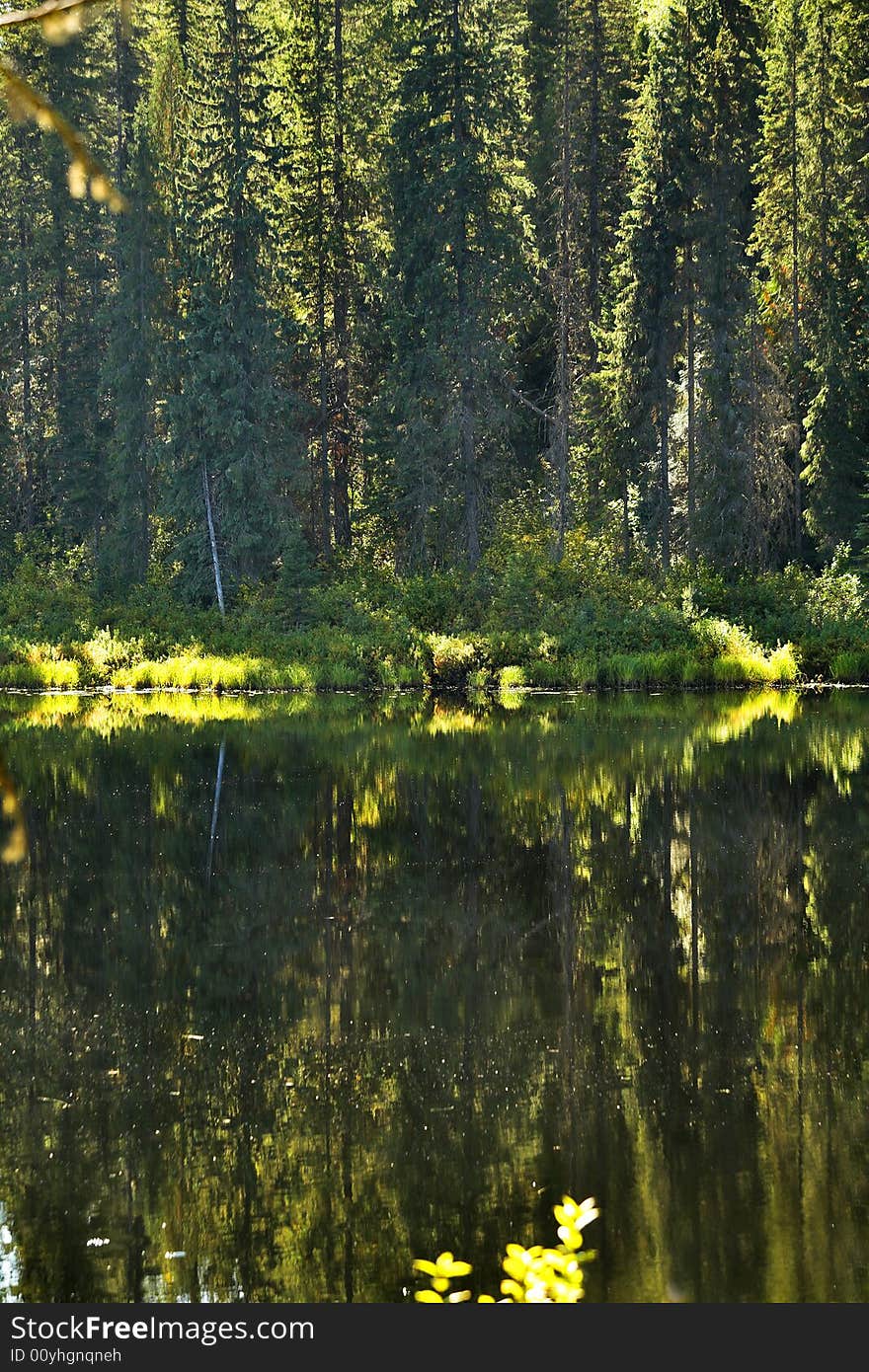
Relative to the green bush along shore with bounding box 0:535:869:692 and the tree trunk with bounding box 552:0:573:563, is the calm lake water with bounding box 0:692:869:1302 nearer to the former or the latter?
the green bush along shore with bounding box 0:535:869:692

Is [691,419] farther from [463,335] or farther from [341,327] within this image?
[341,327]

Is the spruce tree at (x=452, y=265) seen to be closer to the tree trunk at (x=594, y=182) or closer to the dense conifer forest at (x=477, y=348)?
the dense conifer forest at (x=477, y=348)

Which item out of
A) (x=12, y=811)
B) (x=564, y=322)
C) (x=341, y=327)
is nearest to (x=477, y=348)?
(x=564, y=322)

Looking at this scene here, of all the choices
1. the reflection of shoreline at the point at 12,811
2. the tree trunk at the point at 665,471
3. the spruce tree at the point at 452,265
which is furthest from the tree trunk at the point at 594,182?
the reflection of shoreline at the point at 12,811

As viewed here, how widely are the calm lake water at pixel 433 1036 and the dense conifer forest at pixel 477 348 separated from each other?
1890 centimetres

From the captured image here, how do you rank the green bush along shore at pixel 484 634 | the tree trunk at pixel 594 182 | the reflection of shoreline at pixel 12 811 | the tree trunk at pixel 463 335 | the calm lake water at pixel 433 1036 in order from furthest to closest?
the tree trunk at pixel 594 182 < the tree trunk at pixel 463 335 < the green bush along shore at pixel 484 634 < the calm lake water at pixel 433 1036 < the reflection of shoreline at pixel 12 811

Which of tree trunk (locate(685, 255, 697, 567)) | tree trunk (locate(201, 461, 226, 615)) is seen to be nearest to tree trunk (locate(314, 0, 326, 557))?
tree trunk (locate(201, 461, 226, 615))

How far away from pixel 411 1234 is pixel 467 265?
3718 centimetres

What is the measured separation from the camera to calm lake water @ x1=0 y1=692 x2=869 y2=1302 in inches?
269

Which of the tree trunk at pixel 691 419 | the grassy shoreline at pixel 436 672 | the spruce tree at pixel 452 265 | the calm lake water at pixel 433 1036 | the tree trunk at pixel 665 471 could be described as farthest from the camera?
the spruce tree at pixel 452 265

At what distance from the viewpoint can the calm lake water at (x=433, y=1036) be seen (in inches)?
269

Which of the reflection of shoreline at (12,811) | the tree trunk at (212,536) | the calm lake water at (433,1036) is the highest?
the tree trunk at (212,536)

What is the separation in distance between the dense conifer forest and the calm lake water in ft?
62.0

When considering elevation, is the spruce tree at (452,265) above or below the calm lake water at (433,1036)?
above
